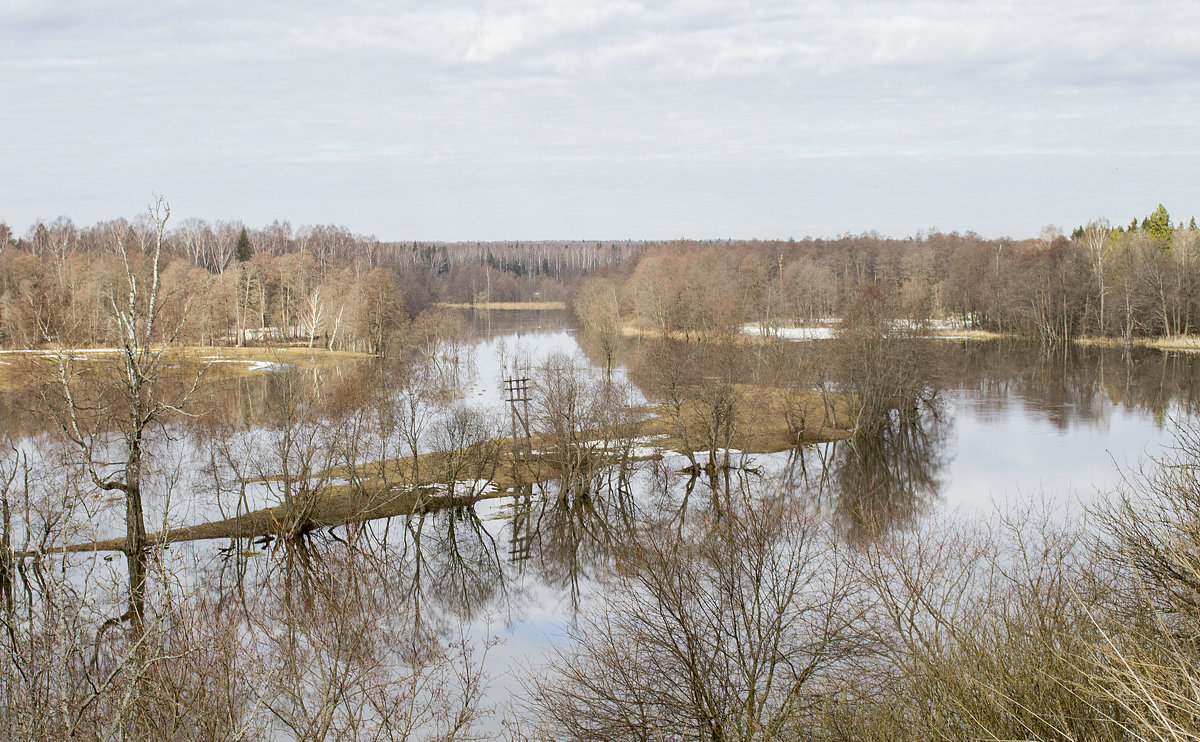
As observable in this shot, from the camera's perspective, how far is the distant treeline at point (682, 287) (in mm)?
74625

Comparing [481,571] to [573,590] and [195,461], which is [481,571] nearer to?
[573,590]

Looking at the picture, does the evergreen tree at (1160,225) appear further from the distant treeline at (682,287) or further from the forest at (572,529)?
the forest at (572,529)

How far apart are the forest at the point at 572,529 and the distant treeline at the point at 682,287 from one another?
24.5 inches

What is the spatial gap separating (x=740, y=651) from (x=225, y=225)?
12884 centimetres

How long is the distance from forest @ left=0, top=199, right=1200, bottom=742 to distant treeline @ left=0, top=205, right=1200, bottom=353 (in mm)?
622

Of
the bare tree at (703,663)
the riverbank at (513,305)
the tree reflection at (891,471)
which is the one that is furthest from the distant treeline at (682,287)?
the bare tree at (703,663)

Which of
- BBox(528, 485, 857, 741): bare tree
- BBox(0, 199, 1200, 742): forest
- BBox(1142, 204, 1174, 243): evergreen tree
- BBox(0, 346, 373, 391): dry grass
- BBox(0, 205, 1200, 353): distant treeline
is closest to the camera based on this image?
BBox(0, 199, 1200, 742): forest

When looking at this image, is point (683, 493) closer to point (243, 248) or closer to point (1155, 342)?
point (1155, 342)

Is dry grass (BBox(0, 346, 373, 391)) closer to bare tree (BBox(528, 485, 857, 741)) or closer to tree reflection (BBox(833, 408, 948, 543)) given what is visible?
tree reflection (BBox(833, 408, 948, 543))

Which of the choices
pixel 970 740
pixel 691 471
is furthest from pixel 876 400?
pixel 970 740

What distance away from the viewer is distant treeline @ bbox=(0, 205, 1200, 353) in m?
74.6

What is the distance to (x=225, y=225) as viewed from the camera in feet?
422

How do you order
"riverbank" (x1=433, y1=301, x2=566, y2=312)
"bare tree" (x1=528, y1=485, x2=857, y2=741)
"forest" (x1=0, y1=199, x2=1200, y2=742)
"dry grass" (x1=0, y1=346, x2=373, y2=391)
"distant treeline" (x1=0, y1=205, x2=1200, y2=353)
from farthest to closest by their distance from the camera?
"riverbank" (x1=433, y1=301, x2=566, y2=312) < "distant treeline" (x1=0, y1=205, x2=1200, y2=353) < "dry grass" (x1=0, y1=346, x2=373, y2=391) < "bare tree" (x1=528, y1=485, x2=857, y2=741) < "forest" (x1=0, y1=199, x2=1200, y2=742)

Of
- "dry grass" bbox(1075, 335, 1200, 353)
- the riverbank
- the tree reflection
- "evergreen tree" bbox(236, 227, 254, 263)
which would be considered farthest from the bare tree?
the riverbank
